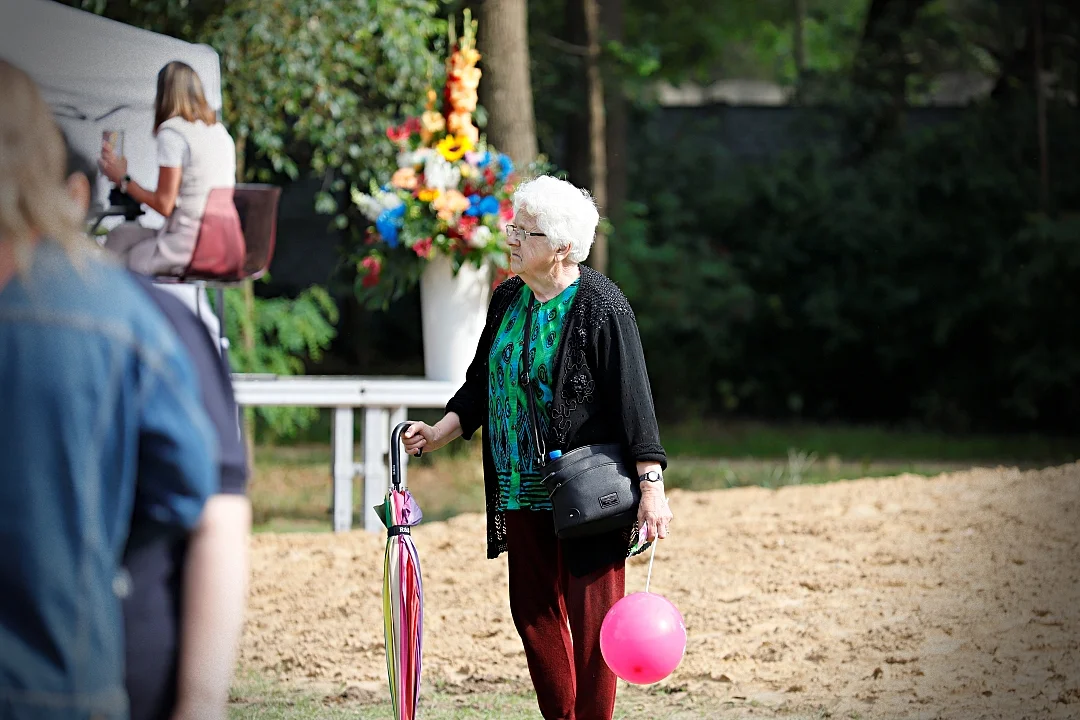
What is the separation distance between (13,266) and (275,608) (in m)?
4.90

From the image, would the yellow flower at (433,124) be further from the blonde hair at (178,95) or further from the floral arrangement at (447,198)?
the blonde hair at (178,95)

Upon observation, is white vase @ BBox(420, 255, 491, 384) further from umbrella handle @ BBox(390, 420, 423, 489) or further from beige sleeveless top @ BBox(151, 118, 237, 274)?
umbrella handle @ BBox(390, 420, 423, 489)

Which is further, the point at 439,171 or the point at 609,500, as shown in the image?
the point at 439,171

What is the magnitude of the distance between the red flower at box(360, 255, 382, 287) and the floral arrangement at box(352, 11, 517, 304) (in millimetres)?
73

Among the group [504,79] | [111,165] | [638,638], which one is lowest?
[638,638]

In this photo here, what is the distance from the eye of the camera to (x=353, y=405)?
8.32m

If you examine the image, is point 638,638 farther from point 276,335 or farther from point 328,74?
point 276,335

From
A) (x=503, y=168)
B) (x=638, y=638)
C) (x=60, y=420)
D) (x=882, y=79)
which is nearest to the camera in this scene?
(x=60, y=420)

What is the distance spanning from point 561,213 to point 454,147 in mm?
4888

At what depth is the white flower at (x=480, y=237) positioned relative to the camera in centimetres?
833

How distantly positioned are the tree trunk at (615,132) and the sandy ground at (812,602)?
760cm

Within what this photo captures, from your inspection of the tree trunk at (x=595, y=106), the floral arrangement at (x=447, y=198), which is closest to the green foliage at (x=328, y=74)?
the floral arrangement at (x=447, y=198)

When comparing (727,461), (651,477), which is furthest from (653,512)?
(727,461)

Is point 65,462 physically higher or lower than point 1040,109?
lower
